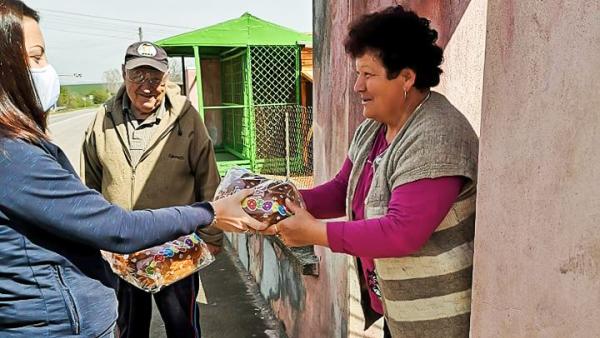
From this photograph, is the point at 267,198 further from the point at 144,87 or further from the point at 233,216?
the point at 144,87

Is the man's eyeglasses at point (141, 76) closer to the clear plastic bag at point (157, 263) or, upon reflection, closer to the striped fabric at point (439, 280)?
the clear plastic bag at point (157, 263)

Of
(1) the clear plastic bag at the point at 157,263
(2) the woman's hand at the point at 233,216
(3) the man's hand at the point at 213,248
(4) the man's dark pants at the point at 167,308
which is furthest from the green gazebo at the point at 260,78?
(2) the woman's hand at the point at 233,216

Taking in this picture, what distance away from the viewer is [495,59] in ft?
3.69

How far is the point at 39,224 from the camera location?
1.24 meters

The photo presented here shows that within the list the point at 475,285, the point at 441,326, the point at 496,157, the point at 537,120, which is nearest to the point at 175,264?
the point at 441,326

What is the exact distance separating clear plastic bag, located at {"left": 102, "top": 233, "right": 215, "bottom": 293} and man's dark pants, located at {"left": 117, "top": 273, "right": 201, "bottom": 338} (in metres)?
0.48

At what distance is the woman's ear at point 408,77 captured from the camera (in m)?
1.53

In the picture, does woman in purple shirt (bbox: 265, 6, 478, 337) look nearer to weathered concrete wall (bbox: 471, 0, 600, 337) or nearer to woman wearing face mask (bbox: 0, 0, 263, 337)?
weathered concrete wall (bbox: 471, 0, 600, 337)

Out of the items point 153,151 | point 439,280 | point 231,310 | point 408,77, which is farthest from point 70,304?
point 231,310

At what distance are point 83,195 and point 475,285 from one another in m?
1.05

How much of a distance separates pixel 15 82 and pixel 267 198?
2.94 feet

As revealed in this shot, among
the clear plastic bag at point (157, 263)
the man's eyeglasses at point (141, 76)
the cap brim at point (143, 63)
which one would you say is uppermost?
the cap brim at point (143, 63)

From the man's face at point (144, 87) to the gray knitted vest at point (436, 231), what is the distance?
1.57m

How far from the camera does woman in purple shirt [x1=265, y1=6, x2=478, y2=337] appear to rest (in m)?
1.37
